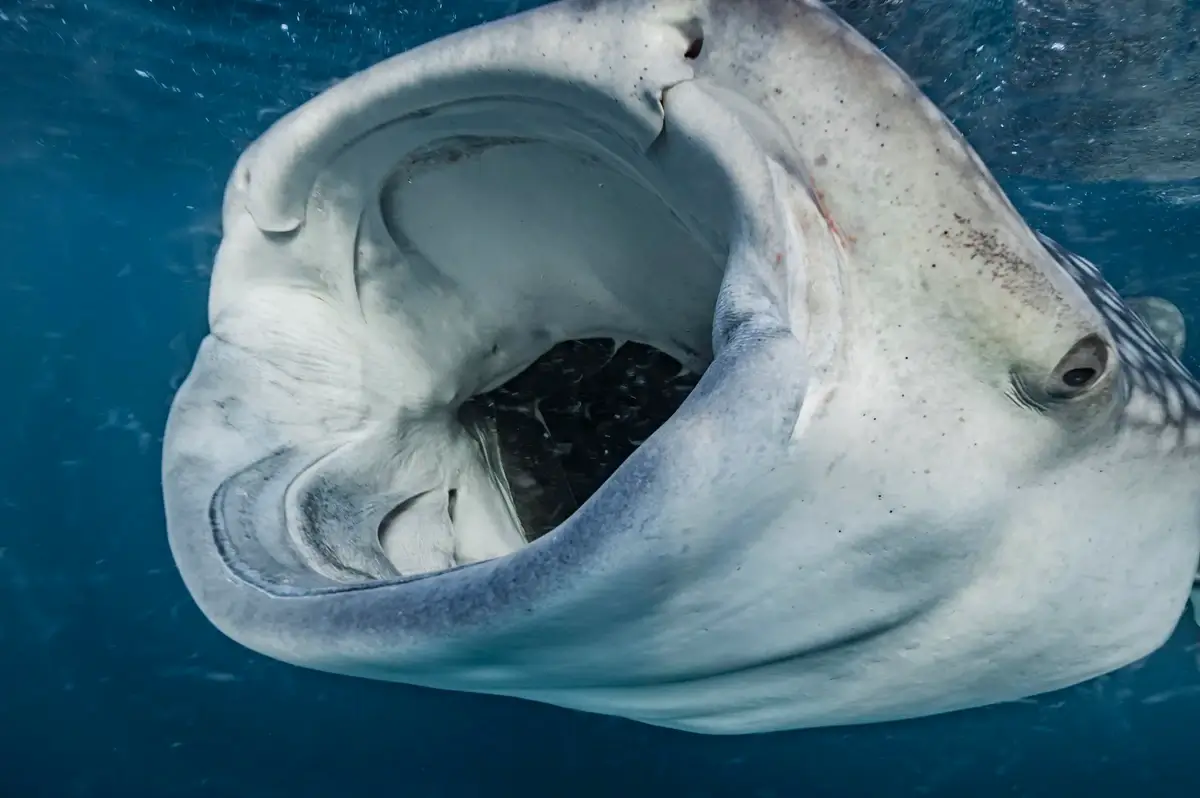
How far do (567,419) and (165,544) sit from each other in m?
14.2

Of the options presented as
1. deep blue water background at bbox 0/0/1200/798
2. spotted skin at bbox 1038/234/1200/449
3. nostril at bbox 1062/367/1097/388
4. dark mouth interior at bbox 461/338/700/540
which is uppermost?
deep blue water background at bbox 0/0/1200/798

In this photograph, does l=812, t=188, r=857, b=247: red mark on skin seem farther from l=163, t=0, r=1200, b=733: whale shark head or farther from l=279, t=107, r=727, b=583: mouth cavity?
l=279, t=107, r=727, b=583: mouth cavity

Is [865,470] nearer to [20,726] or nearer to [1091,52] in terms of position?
[1091,52]

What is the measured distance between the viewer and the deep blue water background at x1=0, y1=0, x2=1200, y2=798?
872 centimetres

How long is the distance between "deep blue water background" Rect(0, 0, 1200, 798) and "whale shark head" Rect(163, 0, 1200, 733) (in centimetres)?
577

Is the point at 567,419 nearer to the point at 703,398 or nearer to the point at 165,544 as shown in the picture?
the point at 703,398

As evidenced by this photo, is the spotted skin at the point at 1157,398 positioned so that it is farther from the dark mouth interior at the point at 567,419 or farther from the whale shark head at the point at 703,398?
the dark mouth interior at the point at 567,419

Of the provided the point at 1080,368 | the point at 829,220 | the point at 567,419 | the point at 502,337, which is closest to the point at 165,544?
A: the point at 567,419

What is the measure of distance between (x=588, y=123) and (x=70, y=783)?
50.3 ft

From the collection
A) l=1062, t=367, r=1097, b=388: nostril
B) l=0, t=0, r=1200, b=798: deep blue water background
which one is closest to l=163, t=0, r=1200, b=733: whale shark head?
l=1062, t=367, r=1097, b=388: nostril

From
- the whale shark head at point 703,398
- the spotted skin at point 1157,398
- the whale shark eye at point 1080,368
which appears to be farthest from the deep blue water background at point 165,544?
the whale shark eye at point 1080,368

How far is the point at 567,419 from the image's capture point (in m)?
2.40

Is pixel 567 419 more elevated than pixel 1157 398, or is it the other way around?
pixel 567 419

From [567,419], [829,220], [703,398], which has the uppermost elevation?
[567,419]
